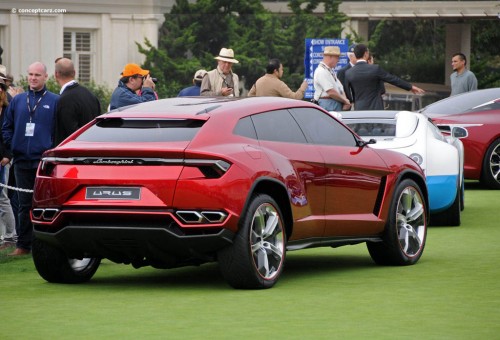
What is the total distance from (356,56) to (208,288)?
1120cm

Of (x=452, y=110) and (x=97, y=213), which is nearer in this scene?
(x=97, y=213)

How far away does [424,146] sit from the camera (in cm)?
1623

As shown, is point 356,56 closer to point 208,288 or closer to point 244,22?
point 208,288

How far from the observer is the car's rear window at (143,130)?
1080cm

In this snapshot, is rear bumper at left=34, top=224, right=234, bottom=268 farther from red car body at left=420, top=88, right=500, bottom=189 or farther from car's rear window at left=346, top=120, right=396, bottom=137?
red car body at left=420, top=88, right=500, bottom=189

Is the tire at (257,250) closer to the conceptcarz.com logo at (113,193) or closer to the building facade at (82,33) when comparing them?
the conceptcarz.com logo at (113,193)

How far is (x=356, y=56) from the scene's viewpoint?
21.9 meters

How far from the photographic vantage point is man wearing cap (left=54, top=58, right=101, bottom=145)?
13883mm

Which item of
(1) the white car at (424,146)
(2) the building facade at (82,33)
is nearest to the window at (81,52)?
(2) the building facade at (82,33)

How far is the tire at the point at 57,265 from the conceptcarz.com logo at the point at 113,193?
Answer: 0.81m

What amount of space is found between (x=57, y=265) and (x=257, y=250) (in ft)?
5.31

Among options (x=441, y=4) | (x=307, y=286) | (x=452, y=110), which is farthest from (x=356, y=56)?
(x=441, y=4)

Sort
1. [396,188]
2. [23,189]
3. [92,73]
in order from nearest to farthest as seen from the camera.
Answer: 1. [396,188]
2. [23,189]
3. [92,73]

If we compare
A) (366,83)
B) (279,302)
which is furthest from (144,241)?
(366,83)
